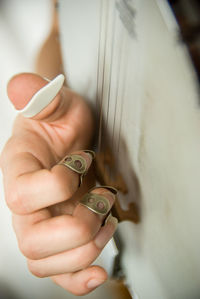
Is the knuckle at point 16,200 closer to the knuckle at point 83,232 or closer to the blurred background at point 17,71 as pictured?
the knuckle at point 83,232

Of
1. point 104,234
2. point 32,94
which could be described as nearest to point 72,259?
point 104,234

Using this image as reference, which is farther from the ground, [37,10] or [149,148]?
[37,10]

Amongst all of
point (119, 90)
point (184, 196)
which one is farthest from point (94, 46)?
point (184, 196)

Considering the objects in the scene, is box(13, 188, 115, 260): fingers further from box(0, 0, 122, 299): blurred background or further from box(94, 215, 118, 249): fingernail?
box(0, 0, 122, 299): blurred background

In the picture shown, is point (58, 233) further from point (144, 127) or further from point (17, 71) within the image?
point (17, 71)

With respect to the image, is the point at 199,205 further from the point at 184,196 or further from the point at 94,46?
the point at 94,46

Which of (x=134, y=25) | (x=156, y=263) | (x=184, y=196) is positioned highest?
(x=134, y=25)
